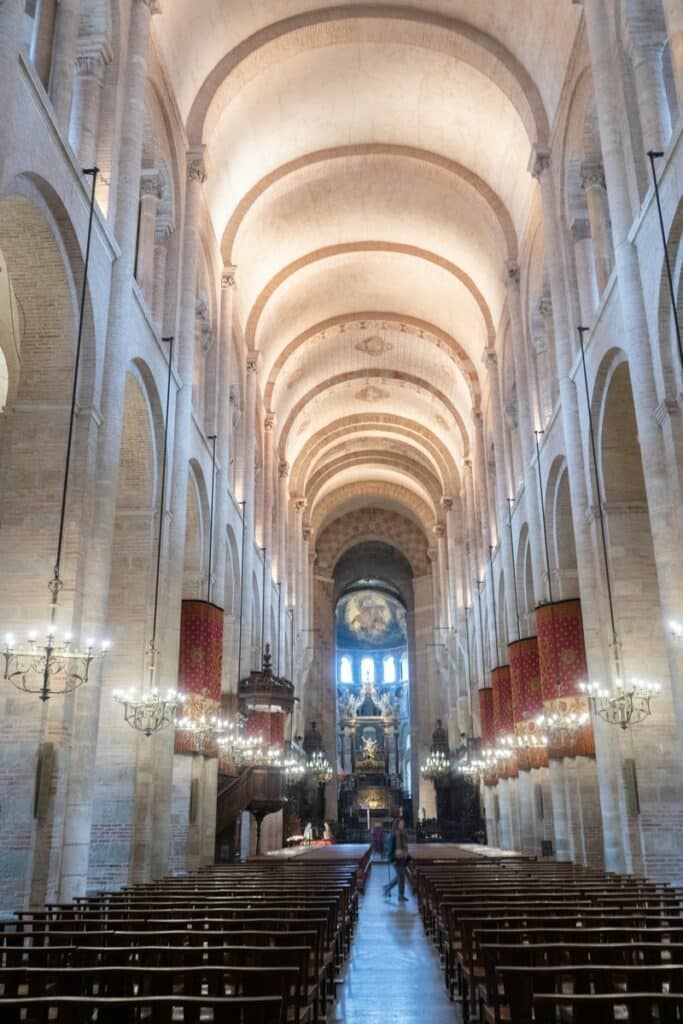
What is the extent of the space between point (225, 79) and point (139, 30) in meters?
5.31

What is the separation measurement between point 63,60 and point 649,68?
8.78 meters

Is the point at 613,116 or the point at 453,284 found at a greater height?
the point at 453,284

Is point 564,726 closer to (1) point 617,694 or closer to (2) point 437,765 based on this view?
(1) point 617,694

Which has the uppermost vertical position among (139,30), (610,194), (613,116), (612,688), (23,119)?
(139,30)

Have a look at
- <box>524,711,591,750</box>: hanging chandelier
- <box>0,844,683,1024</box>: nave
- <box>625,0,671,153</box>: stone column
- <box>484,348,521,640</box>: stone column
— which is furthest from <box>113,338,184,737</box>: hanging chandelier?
<box>484,348,521,640</box>: stone column

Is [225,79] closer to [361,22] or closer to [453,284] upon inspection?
[361,22]

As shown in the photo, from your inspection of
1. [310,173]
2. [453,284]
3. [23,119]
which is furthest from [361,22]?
[23,119]

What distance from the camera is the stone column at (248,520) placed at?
24.9 m

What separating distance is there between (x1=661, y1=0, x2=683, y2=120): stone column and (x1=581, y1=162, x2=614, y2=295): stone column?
15.0ft

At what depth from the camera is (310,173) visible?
2519 cm

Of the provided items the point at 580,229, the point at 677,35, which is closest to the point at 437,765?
the point at 580,229

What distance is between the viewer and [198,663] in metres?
17.4

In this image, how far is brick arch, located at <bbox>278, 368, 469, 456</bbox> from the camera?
37375 millimetres

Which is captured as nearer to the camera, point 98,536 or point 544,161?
point 98,536
